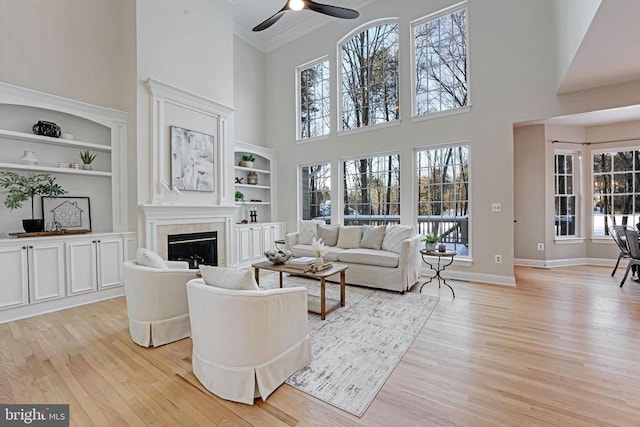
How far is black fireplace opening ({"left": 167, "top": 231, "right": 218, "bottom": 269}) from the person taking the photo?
4.53 meters

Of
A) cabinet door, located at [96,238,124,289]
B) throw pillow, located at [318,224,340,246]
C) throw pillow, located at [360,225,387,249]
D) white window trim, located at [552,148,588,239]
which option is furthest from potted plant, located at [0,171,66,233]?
white window trim, located at [552,148,588,239]

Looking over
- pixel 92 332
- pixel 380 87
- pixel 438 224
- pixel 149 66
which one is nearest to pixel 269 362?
pixel 92 332

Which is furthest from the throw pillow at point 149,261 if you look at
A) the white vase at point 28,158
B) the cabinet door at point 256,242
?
the cabinet door at point 256,242

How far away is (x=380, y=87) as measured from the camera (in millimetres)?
5691

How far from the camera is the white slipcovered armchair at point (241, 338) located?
175 cm

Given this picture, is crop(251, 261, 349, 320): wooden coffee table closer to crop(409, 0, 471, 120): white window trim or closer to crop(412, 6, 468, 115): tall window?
crop(409, 0, 471, 120): white window trim

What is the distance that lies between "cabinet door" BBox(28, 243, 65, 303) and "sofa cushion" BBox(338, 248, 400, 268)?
3736mm

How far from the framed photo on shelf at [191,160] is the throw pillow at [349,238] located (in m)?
2.55

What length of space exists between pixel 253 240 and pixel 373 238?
2751 millimetres

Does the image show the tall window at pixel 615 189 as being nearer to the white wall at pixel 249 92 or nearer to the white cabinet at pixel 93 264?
the white wall at pixel 249 92

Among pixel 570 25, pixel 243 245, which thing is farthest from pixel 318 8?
pixel 243 245

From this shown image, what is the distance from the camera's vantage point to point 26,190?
133 inches

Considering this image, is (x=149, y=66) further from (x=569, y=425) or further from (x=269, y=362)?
(x=569, y=425)

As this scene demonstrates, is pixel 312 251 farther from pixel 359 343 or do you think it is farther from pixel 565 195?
pixel 565 195
